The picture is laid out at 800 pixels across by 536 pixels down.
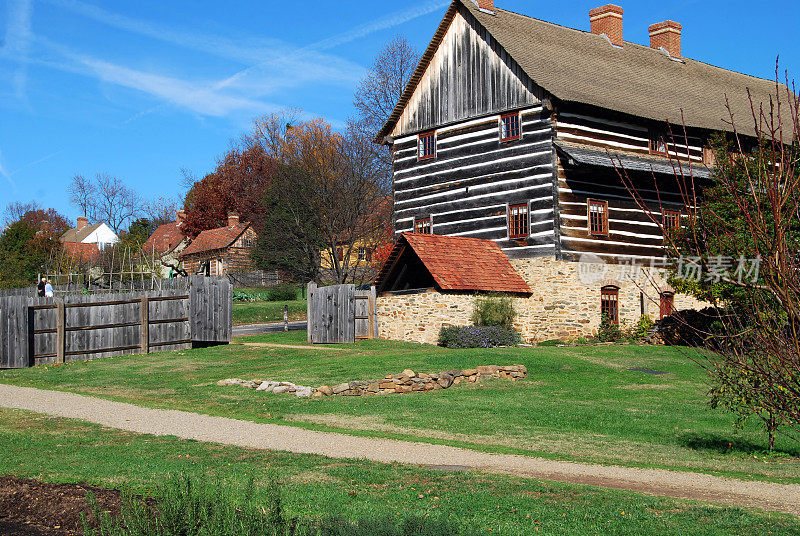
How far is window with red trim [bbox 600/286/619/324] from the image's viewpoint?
30828 mm

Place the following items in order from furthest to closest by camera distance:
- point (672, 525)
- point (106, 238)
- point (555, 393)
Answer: point (106, 238), point (555, 393), point (672, 525)

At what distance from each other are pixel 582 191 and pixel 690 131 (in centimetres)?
674

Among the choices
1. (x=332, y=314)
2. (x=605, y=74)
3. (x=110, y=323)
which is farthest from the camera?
(x=605, y=74)

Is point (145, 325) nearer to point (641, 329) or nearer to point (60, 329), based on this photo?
point (60, 329)

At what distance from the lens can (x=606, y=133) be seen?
31531mm

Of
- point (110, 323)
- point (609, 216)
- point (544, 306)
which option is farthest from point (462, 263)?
point (110, 323)

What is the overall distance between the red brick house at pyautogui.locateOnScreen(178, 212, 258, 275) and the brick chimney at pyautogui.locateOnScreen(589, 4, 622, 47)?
3499cm

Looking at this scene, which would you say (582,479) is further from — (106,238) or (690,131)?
(106,238)

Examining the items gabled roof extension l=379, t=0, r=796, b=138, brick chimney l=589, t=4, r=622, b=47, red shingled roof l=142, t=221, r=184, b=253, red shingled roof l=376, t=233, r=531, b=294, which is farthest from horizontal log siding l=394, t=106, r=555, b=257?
red shingled roof l=142, t=221, r=184, b=253

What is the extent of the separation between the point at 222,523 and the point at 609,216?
88.7 ft

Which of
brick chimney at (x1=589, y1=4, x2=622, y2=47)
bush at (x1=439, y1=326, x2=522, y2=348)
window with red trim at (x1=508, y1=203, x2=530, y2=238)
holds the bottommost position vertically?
bush at (x1=439, y1=326, x2=522, y2=348)

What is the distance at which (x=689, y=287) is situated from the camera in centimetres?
2783

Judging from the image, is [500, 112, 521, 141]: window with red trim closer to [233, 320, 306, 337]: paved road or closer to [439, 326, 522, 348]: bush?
[439, 326, 522, 348]: bush

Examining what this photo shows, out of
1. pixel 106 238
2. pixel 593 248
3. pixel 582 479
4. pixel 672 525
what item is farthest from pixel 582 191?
pixel 106 238
